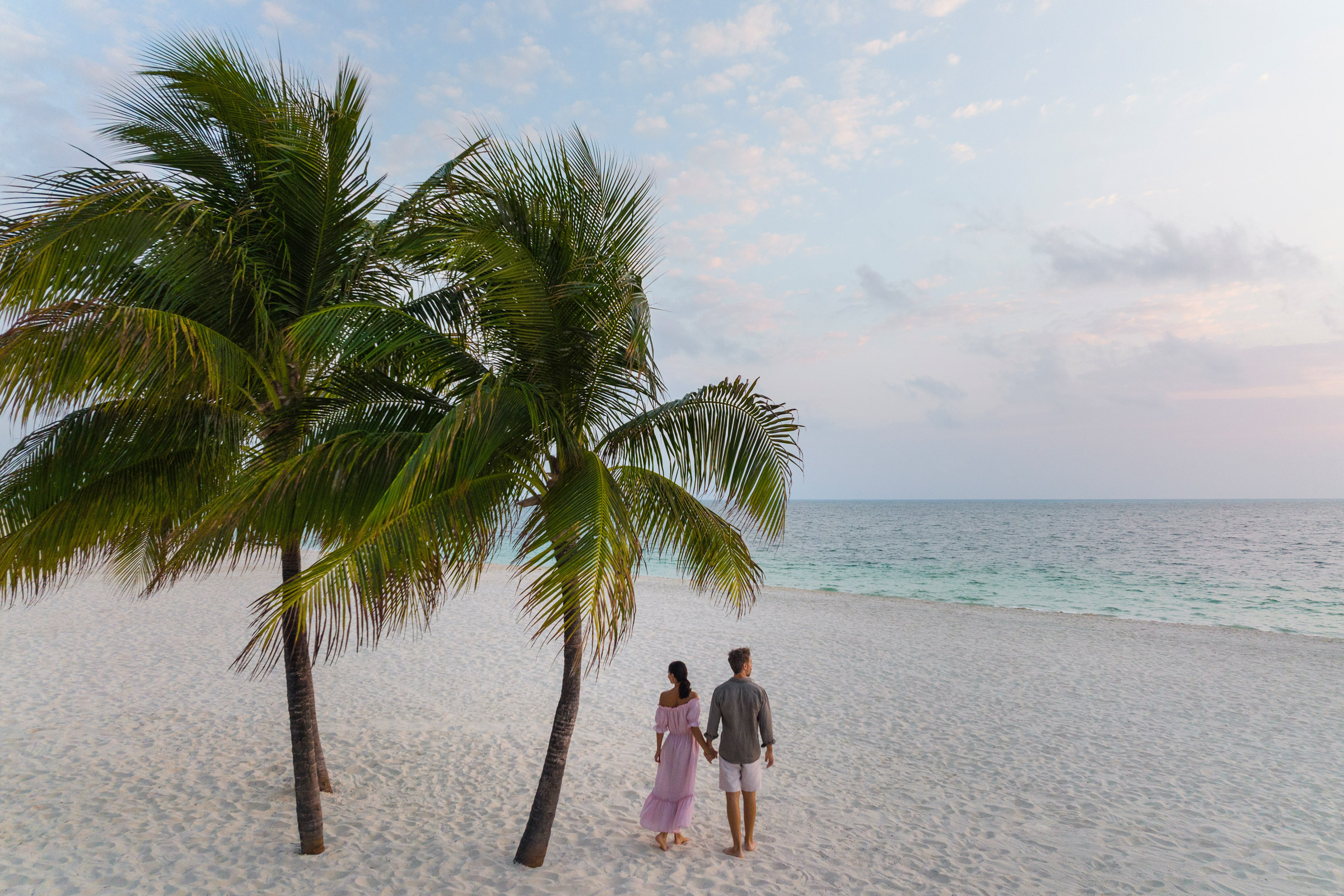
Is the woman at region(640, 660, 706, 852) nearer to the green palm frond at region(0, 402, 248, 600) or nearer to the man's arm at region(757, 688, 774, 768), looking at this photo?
the man's arm at region(757, 688, 774, 768)

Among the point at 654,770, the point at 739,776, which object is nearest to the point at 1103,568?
the point at 654,770

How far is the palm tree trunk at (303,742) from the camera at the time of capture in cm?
496

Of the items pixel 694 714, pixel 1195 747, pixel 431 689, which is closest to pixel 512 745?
pixel 431 689

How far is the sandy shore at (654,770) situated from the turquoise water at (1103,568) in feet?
26.8

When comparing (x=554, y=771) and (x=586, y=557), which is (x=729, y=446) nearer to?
(x=586, y=557)

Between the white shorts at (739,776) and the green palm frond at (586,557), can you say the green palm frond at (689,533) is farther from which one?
the white shorts at (739,776)

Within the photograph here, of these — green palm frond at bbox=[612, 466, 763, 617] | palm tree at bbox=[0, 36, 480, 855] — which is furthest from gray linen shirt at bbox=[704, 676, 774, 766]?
palm tree at bbox=[0, 36, 480, 855]

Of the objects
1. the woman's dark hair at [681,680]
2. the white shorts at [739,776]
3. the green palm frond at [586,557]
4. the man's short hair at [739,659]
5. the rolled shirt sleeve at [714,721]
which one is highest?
the green palm frond at [586,557]

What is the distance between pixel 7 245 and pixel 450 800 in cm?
500

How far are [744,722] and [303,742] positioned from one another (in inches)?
124

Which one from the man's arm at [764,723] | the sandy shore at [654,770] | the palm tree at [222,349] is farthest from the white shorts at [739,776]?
the palm tree at [222,349]

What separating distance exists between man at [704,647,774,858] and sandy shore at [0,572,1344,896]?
1.01 feet

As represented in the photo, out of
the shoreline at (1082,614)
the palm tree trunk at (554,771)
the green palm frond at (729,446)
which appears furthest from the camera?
the shoreline at (1082,614)

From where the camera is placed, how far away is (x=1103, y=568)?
116ft
